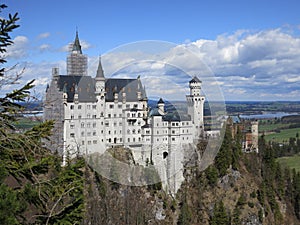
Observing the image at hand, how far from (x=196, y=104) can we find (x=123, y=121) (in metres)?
7.31

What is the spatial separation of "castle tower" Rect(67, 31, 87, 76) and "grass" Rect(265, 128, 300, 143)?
55.8 m

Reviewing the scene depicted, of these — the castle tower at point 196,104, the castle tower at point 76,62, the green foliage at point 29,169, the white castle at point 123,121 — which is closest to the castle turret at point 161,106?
the white castle at point 123,121

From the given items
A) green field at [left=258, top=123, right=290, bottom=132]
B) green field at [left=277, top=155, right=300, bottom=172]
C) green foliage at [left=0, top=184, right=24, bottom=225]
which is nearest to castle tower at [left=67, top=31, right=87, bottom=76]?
green field at [left=277, top=155, right=300, bottom=172]

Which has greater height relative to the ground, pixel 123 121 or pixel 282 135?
pixel 123 121

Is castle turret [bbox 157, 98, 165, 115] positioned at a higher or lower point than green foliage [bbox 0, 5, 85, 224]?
higher

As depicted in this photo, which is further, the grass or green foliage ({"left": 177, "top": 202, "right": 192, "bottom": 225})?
the grass

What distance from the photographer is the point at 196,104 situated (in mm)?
37812

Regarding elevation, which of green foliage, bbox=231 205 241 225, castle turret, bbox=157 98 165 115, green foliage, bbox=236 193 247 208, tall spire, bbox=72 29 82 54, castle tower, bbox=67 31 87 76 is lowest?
green foliage, bbox=231 205 241 225

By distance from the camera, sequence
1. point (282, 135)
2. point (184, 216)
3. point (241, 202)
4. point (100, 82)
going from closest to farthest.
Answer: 1. point (184, 216)
2. point (241, 202)
3. point (100, 82)
4. point (282, 135)

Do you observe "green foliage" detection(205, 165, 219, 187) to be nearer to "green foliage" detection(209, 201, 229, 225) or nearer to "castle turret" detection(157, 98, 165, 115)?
"green foliage" detection(209, 201, 229, 225)

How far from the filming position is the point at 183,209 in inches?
1363

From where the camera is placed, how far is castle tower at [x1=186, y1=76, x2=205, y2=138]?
1481 inches

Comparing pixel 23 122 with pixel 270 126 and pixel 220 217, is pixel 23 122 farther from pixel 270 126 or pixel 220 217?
pixel 270 126

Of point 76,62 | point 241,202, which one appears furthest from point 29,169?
point 76,62
